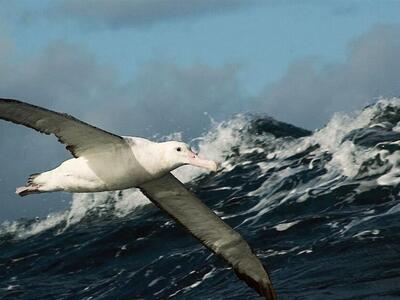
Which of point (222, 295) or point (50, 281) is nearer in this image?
point (222, 295)

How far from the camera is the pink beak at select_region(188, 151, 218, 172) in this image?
9.15 m

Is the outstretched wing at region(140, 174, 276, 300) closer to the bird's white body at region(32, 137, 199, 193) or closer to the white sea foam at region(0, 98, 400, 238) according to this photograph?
the bird's white body at region(32, 137, 199, 193)

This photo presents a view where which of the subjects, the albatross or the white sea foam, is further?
the white sea foam

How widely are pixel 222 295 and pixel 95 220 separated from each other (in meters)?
11.5

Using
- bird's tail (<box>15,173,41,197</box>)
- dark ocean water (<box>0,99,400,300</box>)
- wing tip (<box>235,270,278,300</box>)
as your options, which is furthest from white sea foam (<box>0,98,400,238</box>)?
bird's tail (<box>15,173,41,197</box>)

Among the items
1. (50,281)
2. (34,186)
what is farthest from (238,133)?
(34,186)

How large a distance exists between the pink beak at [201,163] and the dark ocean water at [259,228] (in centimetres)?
379

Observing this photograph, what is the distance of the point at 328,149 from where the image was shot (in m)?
23.9

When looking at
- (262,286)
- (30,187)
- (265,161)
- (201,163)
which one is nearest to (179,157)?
(201,163)

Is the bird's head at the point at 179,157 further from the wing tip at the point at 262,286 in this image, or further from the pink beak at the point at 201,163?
the wing tip at the point at 262,286

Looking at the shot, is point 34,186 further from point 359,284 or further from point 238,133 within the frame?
point 238,133

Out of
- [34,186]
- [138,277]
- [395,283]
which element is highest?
[34,186]

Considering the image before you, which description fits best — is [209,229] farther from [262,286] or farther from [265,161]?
[265,161]

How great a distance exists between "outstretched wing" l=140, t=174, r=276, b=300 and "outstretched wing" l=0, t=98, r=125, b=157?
1219 millimetres
